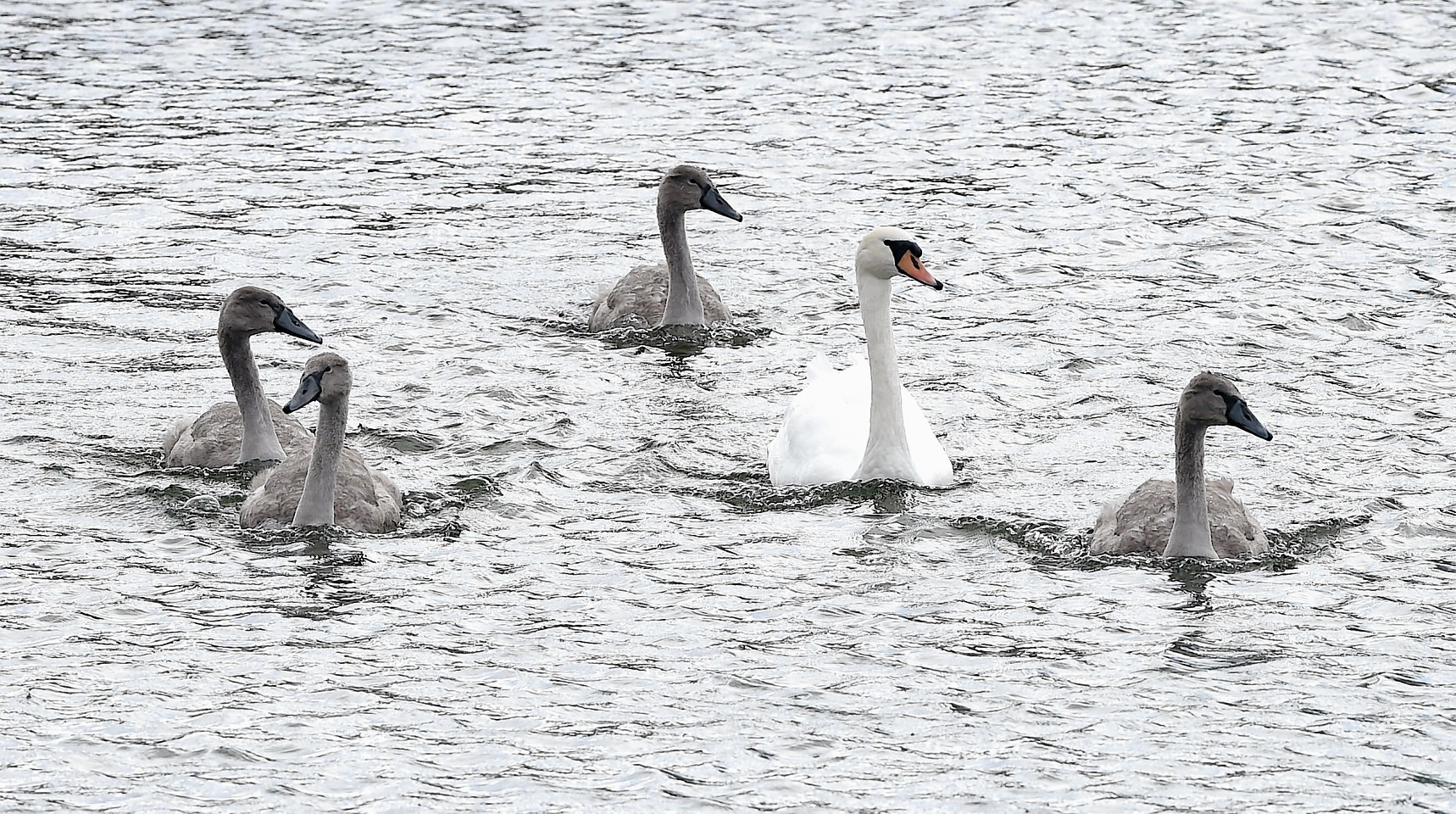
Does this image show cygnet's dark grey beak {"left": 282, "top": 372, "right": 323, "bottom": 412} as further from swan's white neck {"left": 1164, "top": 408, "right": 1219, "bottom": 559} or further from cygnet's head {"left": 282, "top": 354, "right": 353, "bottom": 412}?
swan's white neck {"left": 1164, "top": 408, "right": 1219, "bottom": 559}

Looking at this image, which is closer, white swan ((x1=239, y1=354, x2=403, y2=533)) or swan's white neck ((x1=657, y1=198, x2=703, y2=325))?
white swan ((x1=239, y1=354, x2=403, y2=533))

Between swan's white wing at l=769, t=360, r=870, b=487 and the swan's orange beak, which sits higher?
the swan's orange beak

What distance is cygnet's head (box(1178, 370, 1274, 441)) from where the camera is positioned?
10750 millimetres

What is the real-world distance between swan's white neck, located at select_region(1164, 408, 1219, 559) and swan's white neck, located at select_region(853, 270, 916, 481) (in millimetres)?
1919

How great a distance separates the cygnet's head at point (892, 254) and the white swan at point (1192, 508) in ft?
6.20

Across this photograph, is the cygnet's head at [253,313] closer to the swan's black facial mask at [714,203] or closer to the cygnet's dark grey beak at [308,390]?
the cygnet's dark grey beak at [308,390]

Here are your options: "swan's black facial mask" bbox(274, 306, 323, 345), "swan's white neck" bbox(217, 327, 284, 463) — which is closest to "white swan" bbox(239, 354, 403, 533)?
"swan's white neck" bbox(217, 327, 284, 463)

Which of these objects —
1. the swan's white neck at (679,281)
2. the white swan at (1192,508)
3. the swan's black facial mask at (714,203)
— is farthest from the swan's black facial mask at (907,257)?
the swan's black facial mask at (714,203)

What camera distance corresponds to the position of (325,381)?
11.5 metres

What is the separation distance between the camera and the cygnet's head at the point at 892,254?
1232cm

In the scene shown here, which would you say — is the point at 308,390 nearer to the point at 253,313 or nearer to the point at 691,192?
the point at 253,313

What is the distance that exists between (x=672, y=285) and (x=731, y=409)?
194cm

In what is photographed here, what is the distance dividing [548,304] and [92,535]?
19.0ft

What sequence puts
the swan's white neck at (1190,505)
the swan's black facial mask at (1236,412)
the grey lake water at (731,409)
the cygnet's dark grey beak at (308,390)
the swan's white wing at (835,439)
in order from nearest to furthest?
the grey lake water at (731,409)
the swan's white neck at (1190,505)
the swan's black facial mask at (1236,412)
the cygnet's dark grey beak at (308,390)
the swan's white wing at (835,439)
